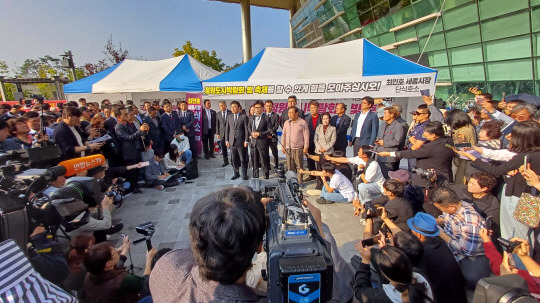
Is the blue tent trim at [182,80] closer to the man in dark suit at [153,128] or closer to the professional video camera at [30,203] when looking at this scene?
the man in dark suit at [153,128]

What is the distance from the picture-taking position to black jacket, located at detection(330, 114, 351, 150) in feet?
17.0

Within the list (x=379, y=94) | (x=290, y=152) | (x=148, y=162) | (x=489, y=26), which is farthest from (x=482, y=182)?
(x=489, y=26)

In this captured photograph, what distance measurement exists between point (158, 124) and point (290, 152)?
10.7ft

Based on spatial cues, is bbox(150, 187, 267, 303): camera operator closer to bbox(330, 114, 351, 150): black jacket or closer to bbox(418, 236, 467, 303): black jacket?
bbox(418, 236, 467, 303): black jacket

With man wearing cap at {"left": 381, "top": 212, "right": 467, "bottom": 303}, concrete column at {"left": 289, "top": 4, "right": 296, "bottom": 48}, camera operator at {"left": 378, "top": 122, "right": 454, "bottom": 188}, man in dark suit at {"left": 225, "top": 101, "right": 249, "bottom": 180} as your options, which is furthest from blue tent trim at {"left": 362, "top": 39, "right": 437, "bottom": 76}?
concrete column at {"left": 289, "top": 4, "right": 296, "bottom": 48}

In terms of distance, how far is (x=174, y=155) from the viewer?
5957 mm

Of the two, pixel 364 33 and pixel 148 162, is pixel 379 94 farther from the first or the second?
pixel 364 33

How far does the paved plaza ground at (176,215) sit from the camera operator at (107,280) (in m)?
1.11

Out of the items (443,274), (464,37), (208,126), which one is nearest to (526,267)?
(443,274)

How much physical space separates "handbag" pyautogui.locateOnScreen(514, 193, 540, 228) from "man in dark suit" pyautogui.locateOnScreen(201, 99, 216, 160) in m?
6.61

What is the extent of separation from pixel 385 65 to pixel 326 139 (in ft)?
5.71

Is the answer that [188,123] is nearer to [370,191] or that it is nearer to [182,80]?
[182,80]

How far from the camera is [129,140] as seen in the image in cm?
480

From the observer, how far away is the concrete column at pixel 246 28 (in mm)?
27031
